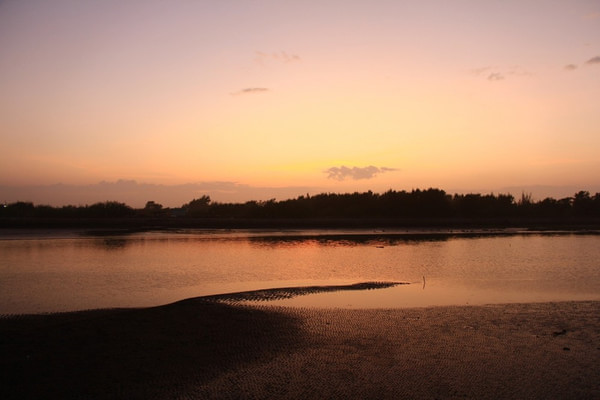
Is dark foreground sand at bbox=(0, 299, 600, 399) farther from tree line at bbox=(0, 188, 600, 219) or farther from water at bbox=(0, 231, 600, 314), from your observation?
tree line at bbox=(0, 188, 600, 219)

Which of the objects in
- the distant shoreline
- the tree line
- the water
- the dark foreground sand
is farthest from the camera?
the tree line

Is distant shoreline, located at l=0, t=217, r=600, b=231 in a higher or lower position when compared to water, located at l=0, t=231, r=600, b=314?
higher

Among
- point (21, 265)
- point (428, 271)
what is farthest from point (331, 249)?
point (21, 265)

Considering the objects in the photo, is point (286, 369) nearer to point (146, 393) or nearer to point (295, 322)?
point (146, 393)

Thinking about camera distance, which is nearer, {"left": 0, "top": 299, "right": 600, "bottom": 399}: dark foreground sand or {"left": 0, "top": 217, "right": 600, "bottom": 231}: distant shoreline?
{"left": 0, "top": 299, "right": 600, "bottom": 399}: dark foreground sand

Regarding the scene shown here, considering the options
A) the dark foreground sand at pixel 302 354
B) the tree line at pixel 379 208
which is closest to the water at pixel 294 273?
the dark foreground sand at pixel 302 354

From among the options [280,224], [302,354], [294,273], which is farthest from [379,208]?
[302,354]

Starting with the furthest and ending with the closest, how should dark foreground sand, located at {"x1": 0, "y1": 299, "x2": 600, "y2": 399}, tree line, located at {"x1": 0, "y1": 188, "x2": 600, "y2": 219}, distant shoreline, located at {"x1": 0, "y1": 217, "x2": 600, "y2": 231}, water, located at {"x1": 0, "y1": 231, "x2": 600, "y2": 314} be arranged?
tree line, located at {"x1": 0, "y1": 188, "x2": 600, "y2": 219} → distant shoreline, located at {"x1": 0, "y1": 217, "x2": 600, "y2": 231} → water, located at {"x1": 0, "y1": 231, "x2": 600, "y2": 314} → dark foreground sand, located at {"x1": 0, "y1": 299, "x2": 600, "y2": 399}

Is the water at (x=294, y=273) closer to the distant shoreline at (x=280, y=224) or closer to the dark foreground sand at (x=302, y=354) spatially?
the dark foreground sand at (x=302, y=354)

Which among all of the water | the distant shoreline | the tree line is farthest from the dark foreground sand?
the tree line

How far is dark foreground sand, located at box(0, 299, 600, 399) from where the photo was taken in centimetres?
815

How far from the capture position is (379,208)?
86750 mm

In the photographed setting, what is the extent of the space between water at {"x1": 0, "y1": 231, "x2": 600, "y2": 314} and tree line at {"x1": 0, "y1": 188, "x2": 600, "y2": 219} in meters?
48.4

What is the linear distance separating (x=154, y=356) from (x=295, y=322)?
14.1 ft
